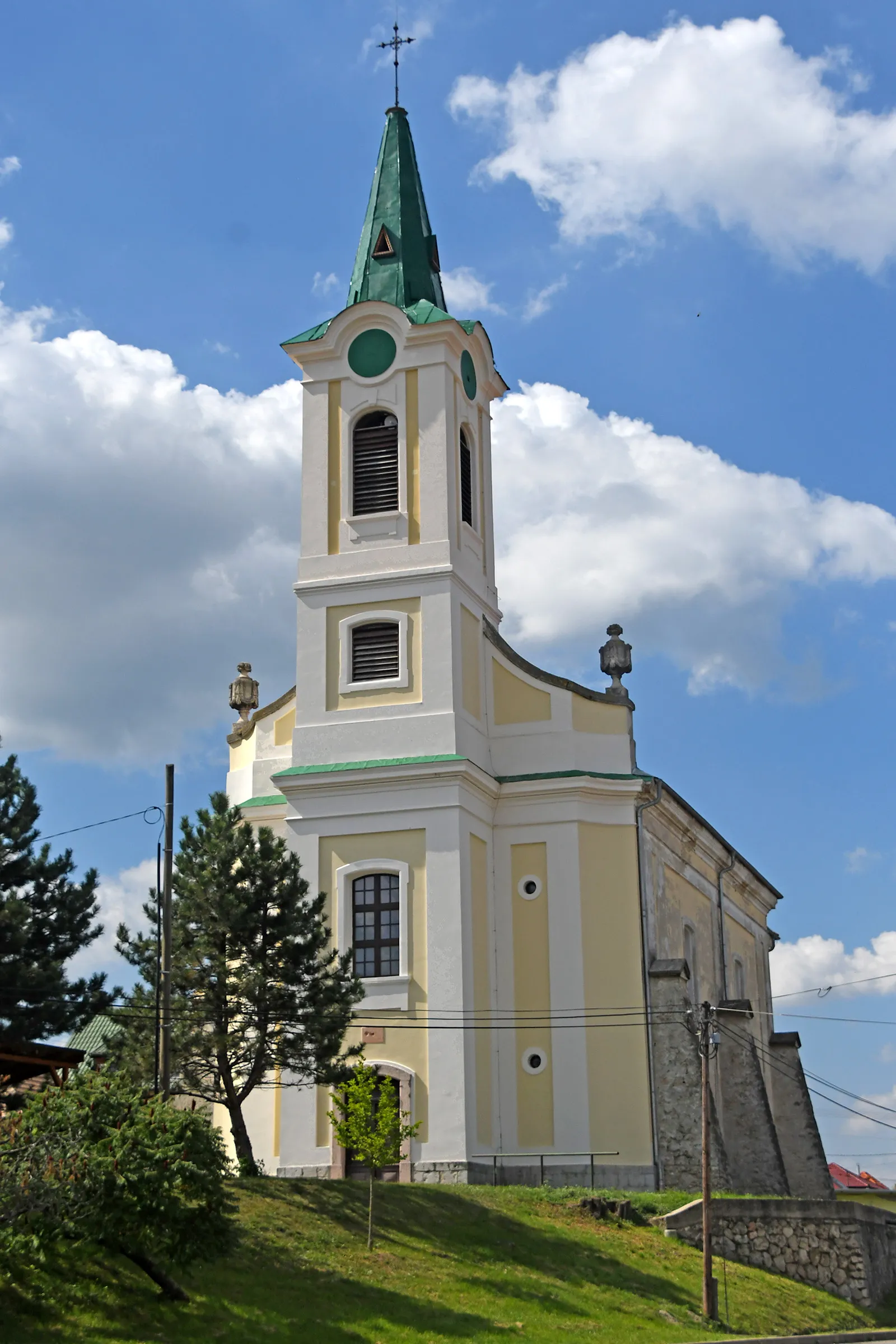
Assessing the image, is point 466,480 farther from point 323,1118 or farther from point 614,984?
point 323,1118

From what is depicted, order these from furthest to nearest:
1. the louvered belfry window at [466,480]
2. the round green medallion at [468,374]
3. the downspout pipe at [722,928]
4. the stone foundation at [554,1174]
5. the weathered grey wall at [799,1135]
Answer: the downspout pipe at [722,928]
the weathered grey wall at [799,1135]
the round green medallion at [468,374]
the louvered belfry window at [466,480]
the stone foundation at [554,1174]

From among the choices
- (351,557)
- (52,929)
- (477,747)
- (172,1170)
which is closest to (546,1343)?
(172,1170)

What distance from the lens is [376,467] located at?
125ft

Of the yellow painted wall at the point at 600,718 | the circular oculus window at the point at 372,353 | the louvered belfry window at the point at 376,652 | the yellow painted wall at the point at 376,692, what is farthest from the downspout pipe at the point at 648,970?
the circular oculus window at the point at 372,353

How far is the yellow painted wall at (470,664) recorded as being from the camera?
3672 centimetres

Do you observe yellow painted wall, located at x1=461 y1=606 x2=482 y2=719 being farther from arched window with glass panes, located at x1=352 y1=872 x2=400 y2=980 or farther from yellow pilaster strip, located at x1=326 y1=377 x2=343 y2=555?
arched window with glass panes, located at x1=352 y1=872 x2=400 y2=980

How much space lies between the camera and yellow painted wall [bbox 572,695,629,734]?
122ft

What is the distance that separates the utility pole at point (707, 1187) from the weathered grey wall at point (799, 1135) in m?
13.8

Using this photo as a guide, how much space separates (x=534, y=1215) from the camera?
1150 inches

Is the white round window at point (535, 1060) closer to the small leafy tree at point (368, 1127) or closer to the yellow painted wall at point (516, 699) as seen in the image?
the small leafy tree at point (368, 1127)

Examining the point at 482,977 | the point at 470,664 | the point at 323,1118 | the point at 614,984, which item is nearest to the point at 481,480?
the point at 470,664

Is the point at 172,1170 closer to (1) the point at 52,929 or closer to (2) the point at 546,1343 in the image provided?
(2) the point at 546,1343

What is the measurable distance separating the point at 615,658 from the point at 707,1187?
1368 cm

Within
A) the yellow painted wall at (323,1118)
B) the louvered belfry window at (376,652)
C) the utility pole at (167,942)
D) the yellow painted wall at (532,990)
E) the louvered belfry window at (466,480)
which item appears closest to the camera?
the utility pole at (167,942)
